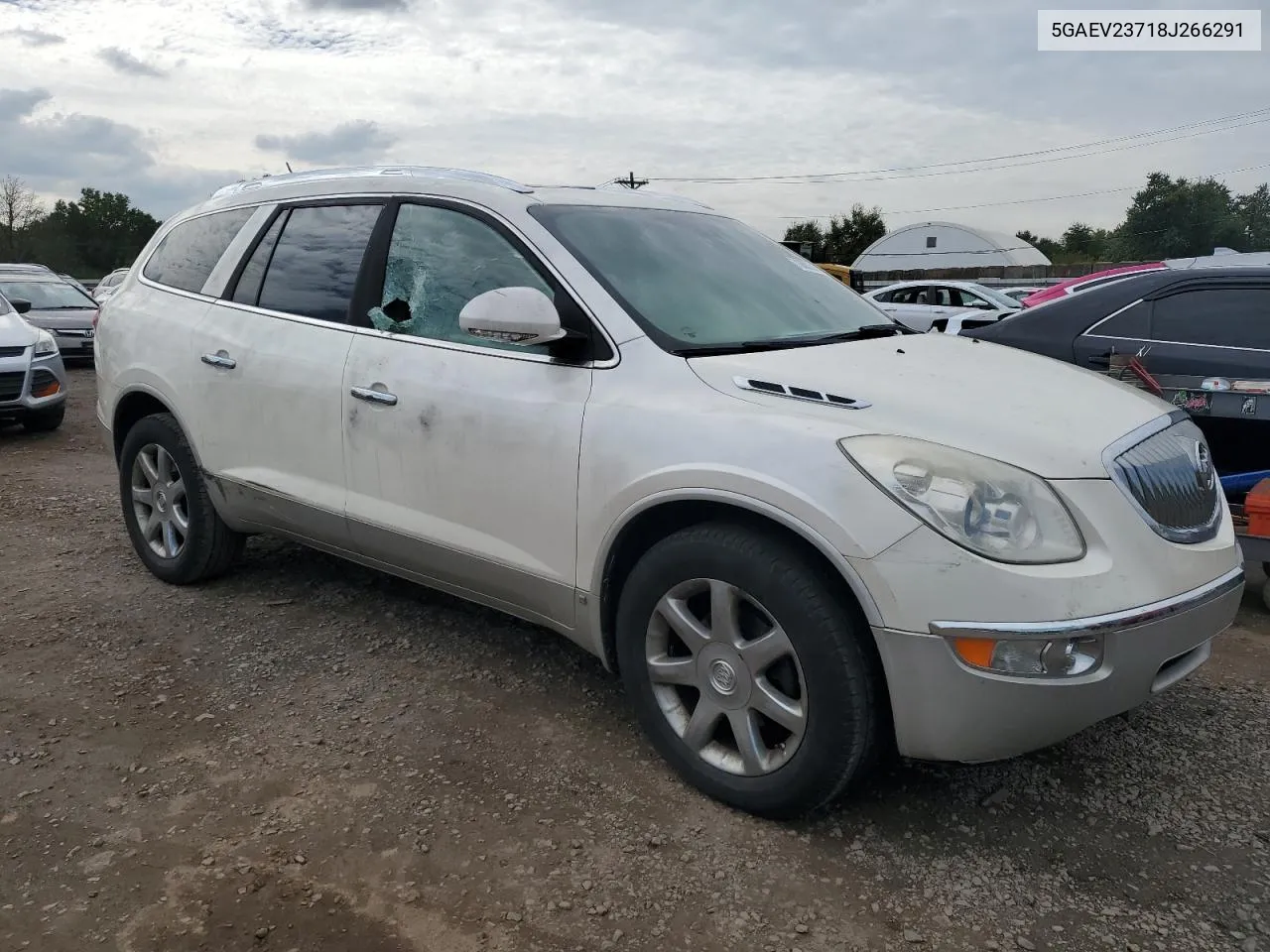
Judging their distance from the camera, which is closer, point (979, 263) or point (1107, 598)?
point (1107, 598)

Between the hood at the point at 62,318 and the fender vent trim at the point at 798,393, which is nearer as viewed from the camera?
the fender vent trim at the point at 798,393

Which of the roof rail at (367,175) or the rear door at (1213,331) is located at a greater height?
the roof rail at (367,175)

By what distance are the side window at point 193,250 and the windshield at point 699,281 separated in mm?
1748

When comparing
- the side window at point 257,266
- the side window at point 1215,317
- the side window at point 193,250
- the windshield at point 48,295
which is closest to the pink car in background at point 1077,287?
the side window at point 1215,317

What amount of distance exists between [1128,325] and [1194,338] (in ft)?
1.02

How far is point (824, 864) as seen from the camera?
2.59 meters

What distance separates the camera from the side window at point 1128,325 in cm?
518

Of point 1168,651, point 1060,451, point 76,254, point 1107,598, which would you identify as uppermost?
point 76,254

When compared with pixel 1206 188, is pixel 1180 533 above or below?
below

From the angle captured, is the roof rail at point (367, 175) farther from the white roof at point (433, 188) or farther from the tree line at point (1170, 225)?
the tree line at point (1170, 225)

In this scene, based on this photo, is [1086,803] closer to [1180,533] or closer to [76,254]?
[1180,533]

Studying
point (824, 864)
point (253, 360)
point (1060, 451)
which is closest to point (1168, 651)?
point (1060, 451)

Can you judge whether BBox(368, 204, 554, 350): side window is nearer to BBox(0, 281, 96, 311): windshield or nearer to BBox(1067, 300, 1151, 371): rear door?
BBox(1067, 300, 1151, 371): rear door

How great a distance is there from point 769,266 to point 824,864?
6.93 ft
